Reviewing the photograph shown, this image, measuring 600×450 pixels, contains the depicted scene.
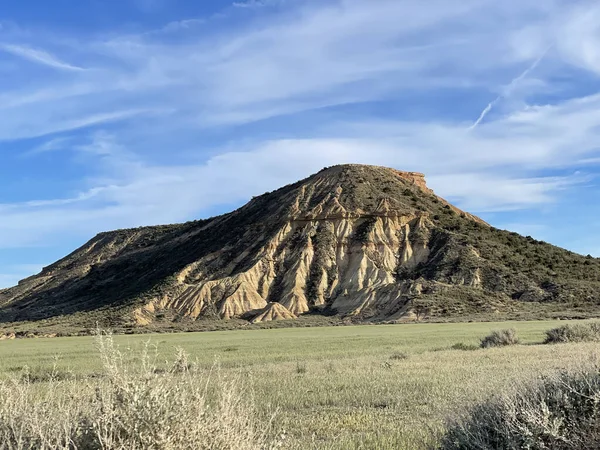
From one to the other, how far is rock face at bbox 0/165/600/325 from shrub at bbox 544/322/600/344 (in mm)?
37564

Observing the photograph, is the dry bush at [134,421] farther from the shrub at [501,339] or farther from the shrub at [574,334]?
the shrub at [574,334]

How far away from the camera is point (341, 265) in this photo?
78.7 m

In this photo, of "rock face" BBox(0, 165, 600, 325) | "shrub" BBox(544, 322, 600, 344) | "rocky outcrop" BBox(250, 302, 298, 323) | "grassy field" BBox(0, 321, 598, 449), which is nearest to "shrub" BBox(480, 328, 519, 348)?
"shrub" BBox(544, 322, 600, 344)

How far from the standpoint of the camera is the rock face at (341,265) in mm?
69438

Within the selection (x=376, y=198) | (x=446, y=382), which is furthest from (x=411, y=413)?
(x=376, y=198)

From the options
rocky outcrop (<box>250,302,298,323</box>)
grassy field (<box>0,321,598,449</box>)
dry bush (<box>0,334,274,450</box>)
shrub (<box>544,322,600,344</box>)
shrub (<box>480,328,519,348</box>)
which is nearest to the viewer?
dry bush (<box>0,334,274,450</box>)

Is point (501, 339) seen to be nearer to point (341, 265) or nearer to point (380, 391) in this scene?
point (380, 391)

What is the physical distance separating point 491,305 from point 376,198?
2683cm

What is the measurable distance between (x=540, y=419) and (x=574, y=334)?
21.7 metres

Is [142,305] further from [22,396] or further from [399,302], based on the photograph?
[22,396]

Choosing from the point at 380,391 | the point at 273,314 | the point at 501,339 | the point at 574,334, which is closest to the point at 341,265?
the point at 273,314

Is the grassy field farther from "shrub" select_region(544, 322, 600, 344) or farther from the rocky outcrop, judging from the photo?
the rocky outcrop

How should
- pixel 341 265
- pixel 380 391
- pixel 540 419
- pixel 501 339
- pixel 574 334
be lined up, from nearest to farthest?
pixel 540 419
pixel 380 391
pixel 574 334
pixel 501 339
pixel 341 265

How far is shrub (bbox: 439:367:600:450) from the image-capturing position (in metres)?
5.89
